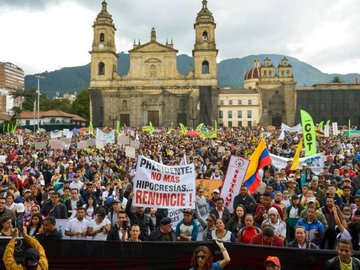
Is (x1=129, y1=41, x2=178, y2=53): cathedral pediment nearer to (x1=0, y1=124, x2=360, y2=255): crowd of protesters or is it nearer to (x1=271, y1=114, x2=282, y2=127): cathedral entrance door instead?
(x1=271, y1=114, x2=282, y2=127): cathedral entrance door

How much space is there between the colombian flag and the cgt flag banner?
295cm

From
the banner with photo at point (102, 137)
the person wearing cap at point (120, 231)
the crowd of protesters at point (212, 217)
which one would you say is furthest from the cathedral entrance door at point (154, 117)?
the person wearing cap at point (120, 231)

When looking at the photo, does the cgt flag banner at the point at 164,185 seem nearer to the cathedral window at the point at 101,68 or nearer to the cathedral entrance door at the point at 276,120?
the cathedral window at the point at 101,68

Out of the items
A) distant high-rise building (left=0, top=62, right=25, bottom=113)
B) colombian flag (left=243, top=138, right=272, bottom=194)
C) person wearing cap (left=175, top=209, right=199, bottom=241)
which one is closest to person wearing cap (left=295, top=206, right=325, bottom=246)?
person wearing cap (left=175, top=209, right=199, bottom=241)

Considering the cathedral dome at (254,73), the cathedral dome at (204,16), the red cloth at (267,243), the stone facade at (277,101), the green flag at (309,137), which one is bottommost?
the red cloth at (267,243)

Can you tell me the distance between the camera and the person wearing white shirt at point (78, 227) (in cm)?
706

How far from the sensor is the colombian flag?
1037cm

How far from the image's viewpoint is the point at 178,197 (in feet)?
25.0

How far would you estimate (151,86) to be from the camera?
72.0 m

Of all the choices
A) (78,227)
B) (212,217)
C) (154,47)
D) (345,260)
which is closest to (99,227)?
(78,227)

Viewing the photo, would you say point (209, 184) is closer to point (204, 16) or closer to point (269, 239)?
point (269, 239)

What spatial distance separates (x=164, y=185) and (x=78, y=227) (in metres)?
1.52

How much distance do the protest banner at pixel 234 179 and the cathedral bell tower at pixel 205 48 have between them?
61637 millimetres

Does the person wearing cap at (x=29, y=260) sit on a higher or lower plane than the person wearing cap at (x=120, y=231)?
higher
